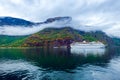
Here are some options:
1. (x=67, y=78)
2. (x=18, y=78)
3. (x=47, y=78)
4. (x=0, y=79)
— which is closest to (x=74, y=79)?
(x=67, y=78)

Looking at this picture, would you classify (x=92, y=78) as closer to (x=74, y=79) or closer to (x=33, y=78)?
(x=74, y=79)

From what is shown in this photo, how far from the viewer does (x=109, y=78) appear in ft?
226

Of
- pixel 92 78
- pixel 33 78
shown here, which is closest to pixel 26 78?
pixel 33 78

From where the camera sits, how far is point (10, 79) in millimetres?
66938

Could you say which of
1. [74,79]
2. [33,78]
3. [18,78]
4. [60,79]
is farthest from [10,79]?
[74,79]

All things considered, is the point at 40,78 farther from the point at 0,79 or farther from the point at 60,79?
the point at 0,79

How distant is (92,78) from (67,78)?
8883 millimetres

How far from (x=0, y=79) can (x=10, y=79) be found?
352 centimetres

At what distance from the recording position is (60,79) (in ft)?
219

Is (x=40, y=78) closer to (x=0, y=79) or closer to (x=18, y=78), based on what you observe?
(x=18, y=78)

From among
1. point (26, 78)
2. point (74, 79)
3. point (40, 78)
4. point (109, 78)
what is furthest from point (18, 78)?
point (109, 78)

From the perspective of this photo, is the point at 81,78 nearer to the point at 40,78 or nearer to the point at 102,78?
the point at 102,78

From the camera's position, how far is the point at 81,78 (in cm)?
6906

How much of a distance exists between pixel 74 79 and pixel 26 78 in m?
17.0
